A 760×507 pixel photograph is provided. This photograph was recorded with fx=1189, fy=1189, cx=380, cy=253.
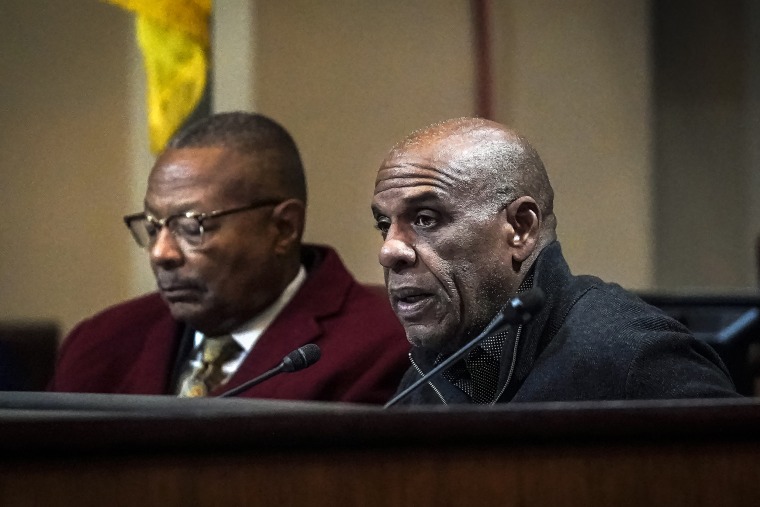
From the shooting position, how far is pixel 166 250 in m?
2.35

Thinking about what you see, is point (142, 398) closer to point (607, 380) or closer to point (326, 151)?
point (607, 380)

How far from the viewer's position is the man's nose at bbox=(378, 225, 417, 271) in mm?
1699

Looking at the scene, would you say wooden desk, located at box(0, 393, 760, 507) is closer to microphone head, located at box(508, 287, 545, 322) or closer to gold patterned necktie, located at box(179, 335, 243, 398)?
microphone head, located at box(508, 287, 545, 322)

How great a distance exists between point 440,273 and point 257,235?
79cm

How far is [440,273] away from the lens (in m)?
1.69

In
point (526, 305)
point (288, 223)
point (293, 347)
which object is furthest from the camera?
point (288, 223)

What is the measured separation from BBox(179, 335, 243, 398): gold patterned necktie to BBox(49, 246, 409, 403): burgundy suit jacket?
6cm

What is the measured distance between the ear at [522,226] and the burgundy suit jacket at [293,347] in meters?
0.55

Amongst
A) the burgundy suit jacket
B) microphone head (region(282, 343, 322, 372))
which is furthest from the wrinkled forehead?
the burgundy suit jacket

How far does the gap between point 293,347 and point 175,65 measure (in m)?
1.17

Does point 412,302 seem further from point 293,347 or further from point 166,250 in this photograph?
point 166,250

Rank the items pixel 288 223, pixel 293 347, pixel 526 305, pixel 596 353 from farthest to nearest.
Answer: pixel 288 223, pixel 293 347, pixel 596 353, pixel 526 305

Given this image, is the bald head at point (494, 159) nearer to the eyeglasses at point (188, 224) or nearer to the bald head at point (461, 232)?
the bald head at point (461, 232)

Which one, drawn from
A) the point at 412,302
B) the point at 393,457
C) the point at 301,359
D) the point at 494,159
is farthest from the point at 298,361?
the point at 393,457
